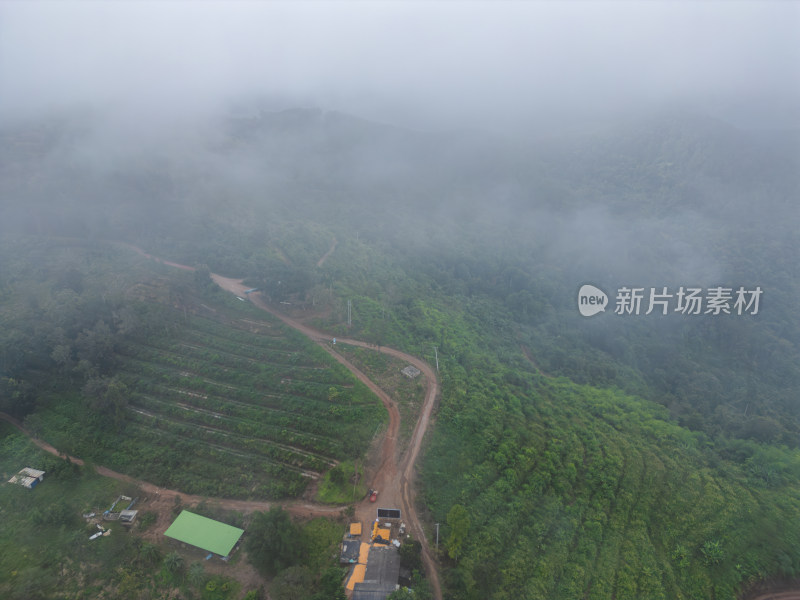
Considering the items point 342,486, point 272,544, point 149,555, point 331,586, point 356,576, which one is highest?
point 342,486

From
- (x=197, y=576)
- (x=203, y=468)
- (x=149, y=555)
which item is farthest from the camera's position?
(x=203, y=468)

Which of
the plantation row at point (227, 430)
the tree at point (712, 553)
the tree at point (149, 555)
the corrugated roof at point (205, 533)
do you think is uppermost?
the plantation row at point (227, 430)

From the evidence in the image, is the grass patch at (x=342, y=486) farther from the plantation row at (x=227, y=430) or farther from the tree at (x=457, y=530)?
the tree at (x=457, y=530)

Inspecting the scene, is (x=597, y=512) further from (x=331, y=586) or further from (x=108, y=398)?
(x=108, y=398)

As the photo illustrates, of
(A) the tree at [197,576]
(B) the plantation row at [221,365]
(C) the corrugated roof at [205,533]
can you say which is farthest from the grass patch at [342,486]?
(B) the plantation row at [221,365]

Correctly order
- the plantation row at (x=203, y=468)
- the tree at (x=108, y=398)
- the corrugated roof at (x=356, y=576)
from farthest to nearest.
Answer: the tree at (x=108, y=398) < the plantation row at (x=203, y=468) < the corrugated roof at (x=356, y=576)

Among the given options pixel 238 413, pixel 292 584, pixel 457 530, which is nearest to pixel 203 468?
pixel 238 413

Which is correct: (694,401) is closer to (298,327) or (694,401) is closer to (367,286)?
(367,286)

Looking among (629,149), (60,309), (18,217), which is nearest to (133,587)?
(60,309)
